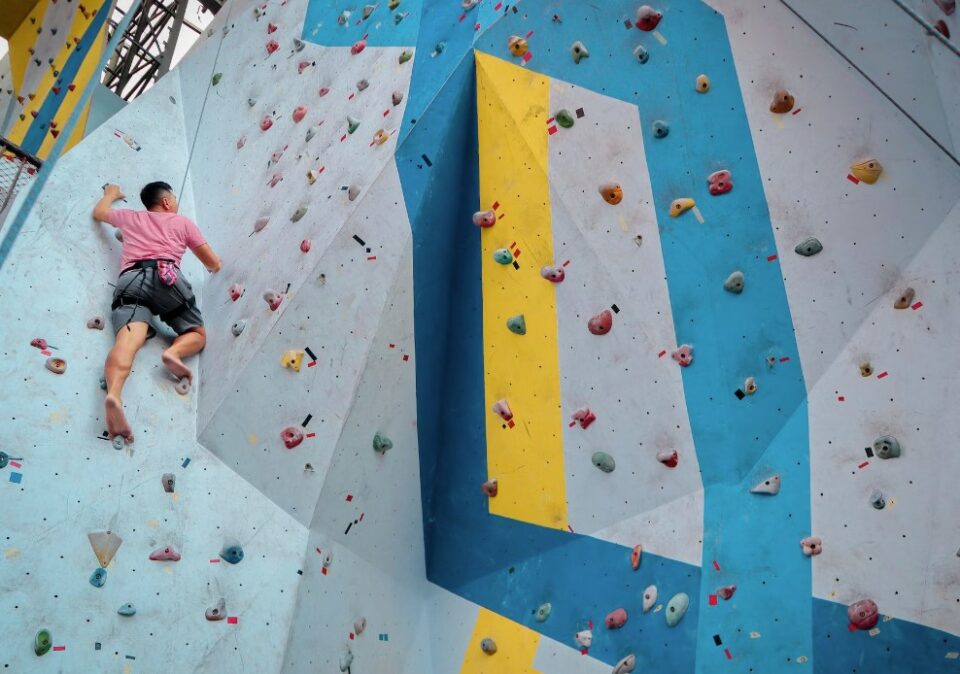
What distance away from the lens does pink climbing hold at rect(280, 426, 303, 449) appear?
354 cm

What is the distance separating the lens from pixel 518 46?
3.75 m

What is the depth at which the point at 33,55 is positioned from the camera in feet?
19.2

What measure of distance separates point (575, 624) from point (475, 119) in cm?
206

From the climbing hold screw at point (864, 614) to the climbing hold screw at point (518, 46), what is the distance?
2418 millimetres

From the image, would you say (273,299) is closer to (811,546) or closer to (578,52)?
(578,52)

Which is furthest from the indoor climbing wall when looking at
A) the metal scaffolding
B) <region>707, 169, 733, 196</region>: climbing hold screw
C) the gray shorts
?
the metal scaffolding

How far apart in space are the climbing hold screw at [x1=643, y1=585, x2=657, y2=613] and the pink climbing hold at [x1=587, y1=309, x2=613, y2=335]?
94 centimetres

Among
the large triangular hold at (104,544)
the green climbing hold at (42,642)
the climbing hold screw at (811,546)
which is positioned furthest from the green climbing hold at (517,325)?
the green climbing hold at (42,642)

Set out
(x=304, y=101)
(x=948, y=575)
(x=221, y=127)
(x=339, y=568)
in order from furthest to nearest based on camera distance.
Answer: (x=221, y=127) → (x=304, y=101) → (x=339, y=568) → (x=948, y=575)

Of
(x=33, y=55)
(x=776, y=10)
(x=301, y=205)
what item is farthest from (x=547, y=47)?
(x=33, y=55)

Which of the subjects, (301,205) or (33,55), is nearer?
(301,205)

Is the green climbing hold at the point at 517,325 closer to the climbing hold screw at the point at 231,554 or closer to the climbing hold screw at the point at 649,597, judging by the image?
the climbing hold screw at the point at 649,597

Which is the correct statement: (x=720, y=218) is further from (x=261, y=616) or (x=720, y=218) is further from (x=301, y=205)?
(x=261, y=616)

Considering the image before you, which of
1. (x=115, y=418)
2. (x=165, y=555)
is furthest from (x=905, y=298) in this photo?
(x=115, y=418)
